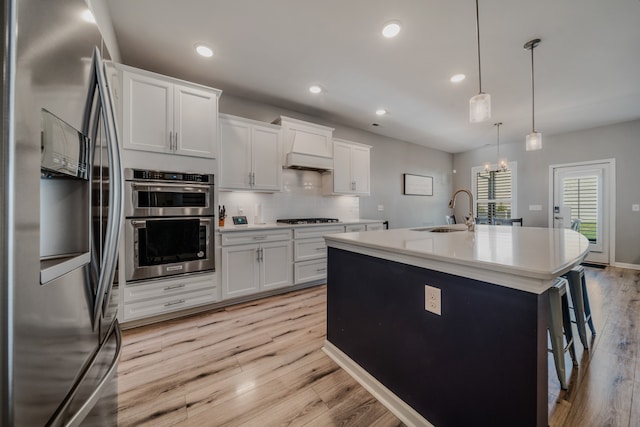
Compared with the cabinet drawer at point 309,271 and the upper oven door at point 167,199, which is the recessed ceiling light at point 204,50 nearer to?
the upper oven door at point 167,199

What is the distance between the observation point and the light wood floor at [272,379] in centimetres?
141

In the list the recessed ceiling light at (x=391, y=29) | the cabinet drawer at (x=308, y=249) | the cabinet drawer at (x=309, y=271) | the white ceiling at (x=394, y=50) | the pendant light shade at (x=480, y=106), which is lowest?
the cabinet drawer at (x=309, y=271)

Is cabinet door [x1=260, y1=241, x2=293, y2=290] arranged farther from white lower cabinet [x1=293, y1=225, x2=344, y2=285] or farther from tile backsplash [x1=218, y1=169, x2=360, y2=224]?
tile backsplash [x1=218, y1=169, x2=360, y2=224]

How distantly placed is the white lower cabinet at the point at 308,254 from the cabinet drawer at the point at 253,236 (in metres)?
0.18

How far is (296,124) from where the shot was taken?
363 cm

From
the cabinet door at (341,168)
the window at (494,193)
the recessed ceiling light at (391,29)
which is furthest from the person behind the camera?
the window at (494,193)

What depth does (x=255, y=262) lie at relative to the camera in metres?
3.03

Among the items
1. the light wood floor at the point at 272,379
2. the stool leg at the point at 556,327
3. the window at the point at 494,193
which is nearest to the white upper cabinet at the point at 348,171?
the light wood floor at the point at 272,379

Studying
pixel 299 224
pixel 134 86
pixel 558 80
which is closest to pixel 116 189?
pixel 134 86

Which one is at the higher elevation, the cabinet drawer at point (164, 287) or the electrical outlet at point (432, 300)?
the electrical outlet at point (432, 300)

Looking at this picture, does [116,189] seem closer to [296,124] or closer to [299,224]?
[299,224]

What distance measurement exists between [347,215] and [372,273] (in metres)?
3.04

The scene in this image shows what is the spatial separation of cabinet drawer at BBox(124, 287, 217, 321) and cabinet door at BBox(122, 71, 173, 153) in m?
1.45

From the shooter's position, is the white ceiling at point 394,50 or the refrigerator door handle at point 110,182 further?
the white ceiling at point 394,50
